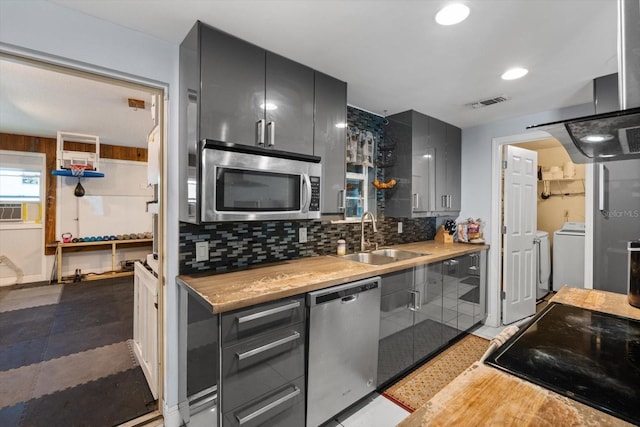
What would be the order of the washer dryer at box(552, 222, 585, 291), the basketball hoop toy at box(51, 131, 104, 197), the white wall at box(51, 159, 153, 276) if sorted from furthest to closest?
1. the white wall at box(51, 159, 153, 276)
2. the basketball hoop toy at box(51, 131, 104, 197)
3. the washer dryer at box(552, 222, 585, 291)

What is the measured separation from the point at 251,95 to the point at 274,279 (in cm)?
110

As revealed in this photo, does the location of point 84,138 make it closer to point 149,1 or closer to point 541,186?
point 149,1

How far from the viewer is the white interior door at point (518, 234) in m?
3.23

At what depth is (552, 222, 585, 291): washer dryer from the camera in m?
3.98

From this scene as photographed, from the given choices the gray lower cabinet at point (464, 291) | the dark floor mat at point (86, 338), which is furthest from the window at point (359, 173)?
the dark floor mat at point (86, 338)

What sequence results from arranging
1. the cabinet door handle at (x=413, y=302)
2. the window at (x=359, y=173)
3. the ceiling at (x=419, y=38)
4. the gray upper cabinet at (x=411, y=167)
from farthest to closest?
the gray upper cabinet at (x=411, y=167), the window at (x=359, y=173), the cabinet door handle at (x=413, y=302), the ceiling at (x=419, y=38)

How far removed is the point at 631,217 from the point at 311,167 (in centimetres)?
245

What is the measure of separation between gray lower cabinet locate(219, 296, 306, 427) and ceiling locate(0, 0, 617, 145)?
1486mm

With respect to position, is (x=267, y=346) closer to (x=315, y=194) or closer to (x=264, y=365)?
(x=264, y=365)

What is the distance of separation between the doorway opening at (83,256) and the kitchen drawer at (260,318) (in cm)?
80

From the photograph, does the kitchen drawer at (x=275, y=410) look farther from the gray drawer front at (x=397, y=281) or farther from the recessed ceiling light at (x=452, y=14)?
the recessed ceiling light at (x=452, y=14)

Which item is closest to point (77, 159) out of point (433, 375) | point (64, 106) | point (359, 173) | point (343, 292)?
point (64, 106)

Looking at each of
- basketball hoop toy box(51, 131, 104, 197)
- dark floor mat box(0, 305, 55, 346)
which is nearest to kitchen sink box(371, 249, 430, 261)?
dark floor mat box(0, 305, 55, 346)

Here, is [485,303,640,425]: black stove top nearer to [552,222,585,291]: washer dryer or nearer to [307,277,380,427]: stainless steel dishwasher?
[307,277,380,427]: stainless steel dishwasher
